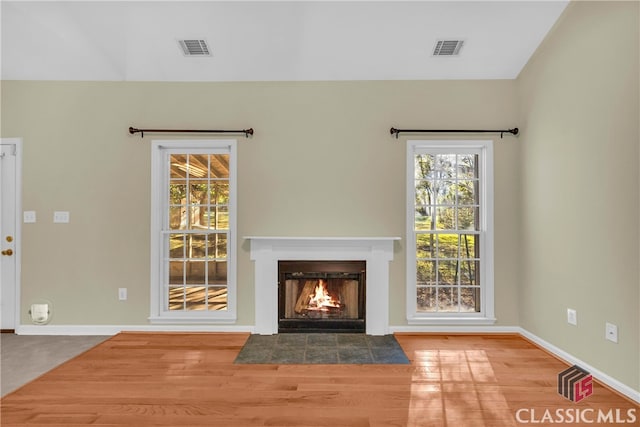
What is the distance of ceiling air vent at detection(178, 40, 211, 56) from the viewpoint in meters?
3.34

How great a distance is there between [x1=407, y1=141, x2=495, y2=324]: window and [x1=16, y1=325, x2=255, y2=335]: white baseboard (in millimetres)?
2011

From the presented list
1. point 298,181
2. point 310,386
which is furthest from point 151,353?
point 298,181

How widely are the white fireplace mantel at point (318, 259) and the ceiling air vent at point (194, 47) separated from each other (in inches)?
75.4

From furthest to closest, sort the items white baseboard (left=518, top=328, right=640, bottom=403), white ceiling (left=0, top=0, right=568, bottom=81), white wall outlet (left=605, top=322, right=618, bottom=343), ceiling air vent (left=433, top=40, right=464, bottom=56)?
ceiling air vent (left=433, top=40, right=464, bottom=56), white ceiling (left=0, top=0, right=568, bottom=81), white wall outlet (left=605, top=322, right=618, bottom=343), white baseboard (left=518, top=328, right=640, bottom=403)

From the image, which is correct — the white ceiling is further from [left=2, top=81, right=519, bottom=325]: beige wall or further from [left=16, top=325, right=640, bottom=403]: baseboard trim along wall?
[left=16, top=325, right=640, bottom=403]: baseboard trim along wall

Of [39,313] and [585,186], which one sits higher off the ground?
[585,186]

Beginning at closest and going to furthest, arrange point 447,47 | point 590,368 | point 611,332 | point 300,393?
point 300,393
point 611,332
point 590,368
point 447,47

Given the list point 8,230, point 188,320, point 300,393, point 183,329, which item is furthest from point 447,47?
point 8,230

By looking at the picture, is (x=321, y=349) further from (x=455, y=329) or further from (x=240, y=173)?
(x=240, y=173)

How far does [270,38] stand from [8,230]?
11.3ft

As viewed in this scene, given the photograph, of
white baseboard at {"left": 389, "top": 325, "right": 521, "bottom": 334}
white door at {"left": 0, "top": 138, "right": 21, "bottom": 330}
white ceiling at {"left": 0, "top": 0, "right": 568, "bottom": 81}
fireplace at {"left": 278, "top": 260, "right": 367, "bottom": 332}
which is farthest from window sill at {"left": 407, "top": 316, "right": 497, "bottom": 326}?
white door at {"left": 0, "top": 138, "right": 21, "bottom": 330}

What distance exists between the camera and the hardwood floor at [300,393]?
7.14 feet

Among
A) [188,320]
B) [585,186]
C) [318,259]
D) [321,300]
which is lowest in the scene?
[188,320]

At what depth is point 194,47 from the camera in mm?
3408
